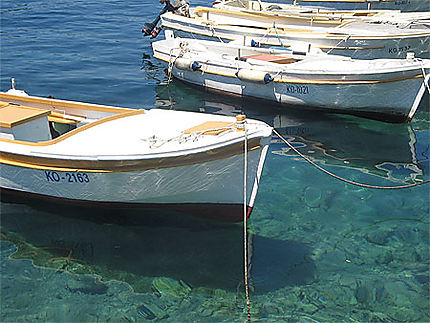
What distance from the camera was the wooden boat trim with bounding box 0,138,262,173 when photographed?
6.00 m

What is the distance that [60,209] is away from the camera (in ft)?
23.9

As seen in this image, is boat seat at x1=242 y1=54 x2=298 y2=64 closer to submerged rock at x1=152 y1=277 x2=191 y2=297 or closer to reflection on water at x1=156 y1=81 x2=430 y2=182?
reflection on water at x1=156 y1=81 x2=430 y2=182

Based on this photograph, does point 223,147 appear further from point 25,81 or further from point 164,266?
point 25,81

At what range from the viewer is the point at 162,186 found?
6410mm

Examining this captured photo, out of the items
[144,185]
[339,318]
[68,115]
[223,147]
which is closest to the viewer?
[339,318]

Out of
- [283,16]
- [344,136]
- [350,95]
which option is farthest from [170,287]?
[283,16]

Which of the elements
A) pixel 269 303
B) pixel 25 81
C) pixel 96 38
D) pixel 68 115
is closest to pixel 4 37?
pixel 96 38

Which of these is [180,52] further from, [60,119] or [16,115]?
[16,115]

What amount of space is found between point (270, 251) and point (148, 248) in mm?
1501

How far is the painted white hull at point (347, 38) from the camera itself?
1196 cm

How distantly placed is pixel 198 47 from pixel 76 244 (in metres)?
7.20

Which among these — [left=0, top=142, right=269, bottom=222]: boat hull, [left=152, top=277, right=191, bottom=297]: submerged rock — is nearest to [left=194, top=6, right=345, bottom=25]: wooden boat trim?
[left=0, top=142, right=269, bottom=222]: boat hull

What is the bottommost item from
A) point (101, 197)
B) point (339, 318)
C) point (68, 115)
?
point (339, 318)

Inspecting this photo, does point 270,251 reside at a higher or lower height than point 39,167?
lower
